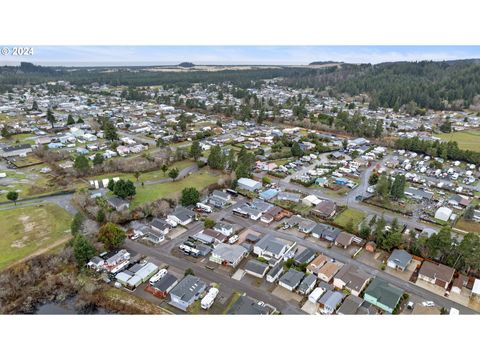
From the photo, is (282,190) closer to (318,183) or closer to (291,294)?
(318,183)

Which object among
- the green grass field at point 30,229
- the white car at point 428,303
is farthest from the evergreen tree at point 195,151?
the white car at point 428,303

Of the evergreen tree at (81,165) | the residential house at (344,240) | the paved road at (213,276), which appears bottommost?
the paved road at (213,276)

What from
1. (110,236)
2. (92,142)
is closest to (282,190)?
(110,236)

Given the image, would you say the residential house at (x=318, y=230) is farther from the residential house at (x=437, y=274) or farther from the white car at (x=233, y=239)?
the residential house at (x=437, y=274)

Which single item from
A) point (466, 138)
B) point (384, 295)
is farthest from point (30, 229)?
point (466, 138)

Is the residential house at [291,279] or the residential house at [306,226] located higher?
the residential house at [306,226]

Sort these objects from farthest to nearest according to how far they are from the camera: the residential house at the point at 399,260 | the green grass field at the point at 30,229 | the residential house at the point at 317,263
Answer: the green grass field at the point at 30,229, the residential house at the point at 399,260, the residential house at the point at 317,263
